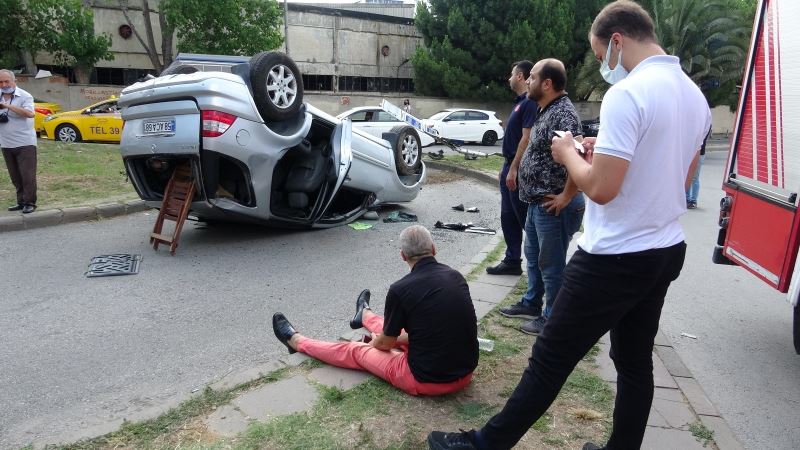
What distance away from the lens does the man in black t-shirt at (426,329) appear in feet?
10.8

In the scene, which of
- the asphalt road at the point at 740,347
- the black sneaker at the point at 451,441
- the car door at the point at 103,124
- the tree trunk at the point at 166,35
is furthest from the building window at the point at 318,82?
the black sneaker at the point at 451,441

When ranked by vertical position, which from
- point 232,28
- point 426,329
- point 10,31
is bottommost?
point 426,329

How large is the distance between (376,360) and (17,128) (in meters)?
6.51

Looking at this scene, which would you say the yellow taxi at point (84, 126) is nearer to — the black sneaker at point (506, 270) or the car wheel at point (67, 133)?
the car wheel at point (67, 133)

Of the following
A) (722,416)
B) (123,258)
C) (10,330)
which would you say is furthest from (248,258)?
(722,416)

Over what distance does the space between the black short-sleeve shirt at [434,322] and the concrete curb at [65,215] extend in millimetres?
6072

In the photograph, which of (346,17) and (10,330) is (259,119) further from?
(346,17)

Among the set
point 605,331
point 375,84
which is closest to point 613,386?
point 605,331

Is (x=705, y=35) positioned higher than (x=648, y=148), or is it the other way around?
(x=705, y=35)

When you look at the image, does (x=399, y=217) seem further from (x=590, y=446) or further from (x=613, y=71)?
(x=613, y=71)

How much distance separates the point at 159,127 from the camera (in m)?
6.11

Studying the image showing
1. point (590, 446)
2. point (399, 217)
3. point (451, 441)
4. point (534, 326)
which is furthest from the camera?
point (399, 217)

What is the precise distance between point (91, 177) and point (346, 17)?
25.2 metres

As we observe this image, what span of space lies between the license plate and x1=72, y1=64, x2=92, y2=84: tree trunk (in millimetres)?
23417
